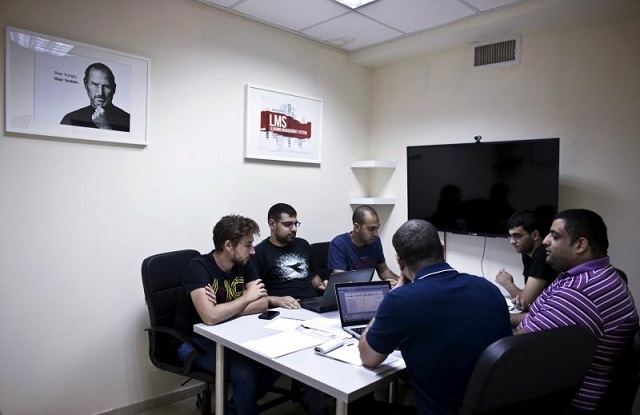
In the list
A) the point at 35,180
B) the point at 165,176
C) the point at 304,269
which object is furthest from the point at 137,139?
the point at 304,269

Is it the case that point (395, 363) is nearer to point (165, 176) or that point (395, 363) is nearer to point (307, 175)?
point (165, 176)

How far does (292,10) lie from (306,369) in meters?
2.47

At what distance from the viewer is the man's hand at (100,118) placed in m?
2.56

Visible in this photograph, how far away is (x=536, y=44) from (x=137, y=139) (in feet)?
9.45

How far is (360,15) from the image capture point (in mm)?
3168

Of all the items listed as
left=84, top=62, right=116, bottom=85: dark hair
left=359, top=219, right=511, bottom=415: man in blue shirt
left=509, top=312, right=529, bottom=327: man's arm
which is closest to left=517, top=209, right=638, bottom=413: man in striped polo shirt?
left=359, top=219, right=511, bottom=415: man in blue shirt

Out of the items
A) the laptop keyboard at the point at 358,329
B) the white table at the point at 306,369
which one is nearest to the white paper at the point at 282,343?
the white table at the point at 306,369

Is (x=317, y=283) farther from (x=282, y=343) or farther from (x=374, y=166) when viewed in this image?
(x=374, y=166)

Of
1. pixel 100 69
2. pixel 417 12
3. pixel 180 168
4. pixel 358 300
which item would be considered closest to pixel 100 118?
pixel 100 69

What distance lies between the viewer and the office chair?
2.29 m

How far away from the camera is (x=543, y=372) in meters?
1.33

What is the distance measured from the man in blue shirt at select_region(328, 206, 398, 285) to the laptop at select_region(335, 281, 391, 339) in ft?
2.79

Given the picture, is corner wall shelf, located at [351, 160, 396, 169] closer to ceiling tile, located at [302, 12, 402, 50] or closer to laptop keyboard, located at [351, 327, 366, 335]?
ceiling tile, located at [302, 12, 402, 50]

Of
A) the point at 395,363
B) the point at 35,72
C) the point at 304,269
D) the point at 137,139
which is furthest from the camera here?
the point at 304,269
